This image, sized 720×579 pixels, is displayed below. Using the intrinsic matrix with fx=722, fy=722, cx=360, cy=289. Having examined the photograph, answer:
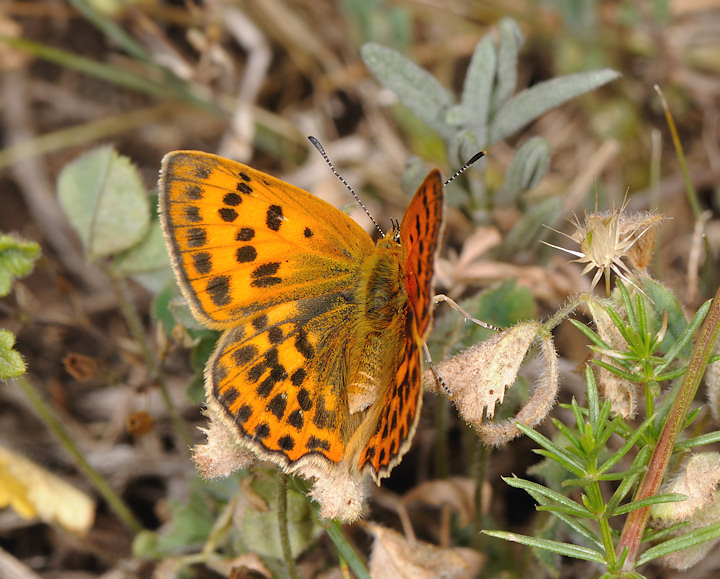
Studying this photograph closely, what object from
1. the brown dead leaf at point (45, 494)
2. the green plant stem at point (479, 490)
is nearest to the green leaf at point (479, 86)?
the green plant stem at point (479, 490)

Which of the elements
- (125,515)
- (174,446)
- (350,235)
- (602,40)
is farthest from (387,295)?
(602,40)

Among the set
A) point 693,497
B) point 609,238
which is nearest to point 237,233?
point 609,238

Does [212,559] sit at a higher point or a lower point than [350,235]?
lower

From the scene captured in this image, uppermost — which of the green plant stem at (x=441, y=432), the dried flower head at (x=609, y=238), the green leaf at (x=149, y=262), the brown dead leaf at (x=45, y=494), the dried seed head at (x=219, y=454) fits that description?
the dried flower head at (x=609, y=238)

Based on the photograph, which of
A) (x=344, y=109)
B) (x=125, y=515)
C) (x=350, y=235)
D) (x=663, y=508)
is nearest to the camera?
(x=663, y=508)

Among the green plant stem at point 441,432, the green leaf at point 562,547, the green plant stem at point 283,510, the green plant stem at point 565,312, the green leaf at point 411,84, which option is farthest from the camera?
the green leaf at point 411,84

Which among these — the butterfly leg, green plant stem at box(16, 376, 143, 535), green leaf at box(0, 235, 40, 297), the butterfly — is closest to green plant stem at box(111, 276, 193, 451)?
green plant stem at box(16, 376, 143, 535)

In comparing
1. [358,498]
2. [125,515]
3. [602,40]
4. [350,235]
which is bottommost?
[125,515]

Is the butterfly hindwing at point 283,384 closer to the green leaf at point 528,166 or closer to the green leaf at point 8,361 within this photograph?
the green leaf at point 8,361

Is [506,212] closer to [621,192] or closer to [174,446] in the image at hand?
[621,192]
